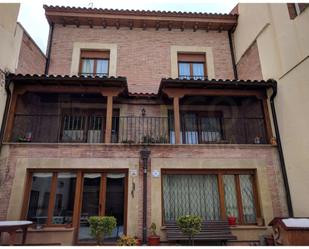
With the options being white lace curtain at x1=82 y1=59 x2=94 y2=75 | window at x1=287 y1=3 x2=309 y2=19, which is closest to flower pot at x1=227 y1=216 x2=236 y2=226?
window at x1=287 y1=3 x2=309 y2=19

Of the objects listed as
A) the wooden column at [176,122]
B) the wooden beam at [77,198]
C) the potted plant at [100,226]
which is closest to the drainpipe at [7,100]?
the wooden beam at [77,198]

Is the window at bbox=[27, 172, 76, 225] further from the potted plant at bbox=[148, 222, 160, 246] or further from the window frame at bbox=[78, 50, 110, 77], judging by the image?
the window frame at bbox=[78, 50, 110, 77]

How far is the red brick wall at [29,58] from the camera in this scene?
842 cm

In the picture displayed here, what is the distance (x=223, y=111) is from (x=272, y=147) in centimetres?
256

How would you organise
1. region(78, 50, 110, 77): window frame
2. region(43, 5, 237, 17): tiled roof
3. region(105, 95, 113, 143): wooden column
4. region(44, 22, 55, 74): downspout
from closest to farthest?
region(105, 95, 113, 143): wooden column, region(44, 22, 55, 74): downspout, region(43, 5, 237, 17): tiled roof, region(78, 50, 110, 77): window frame

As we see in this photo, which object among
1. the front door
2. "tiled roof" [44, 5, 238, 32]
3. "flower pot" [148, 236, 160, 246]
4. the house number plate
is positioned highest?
"tiled roof" [44, 5, 238, 32]

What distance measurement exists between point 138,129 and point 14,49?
16.7ft

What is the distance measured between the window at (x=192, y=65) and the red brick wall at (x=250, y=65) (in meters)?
1.60

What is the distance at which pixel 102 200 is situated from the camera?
6.92m

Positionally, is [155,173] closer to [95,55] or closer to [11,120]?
[11,120]

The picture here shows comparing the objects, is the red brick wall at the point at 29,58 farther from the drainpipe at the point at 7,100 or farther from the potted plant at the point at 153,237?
the potted plant at the point at 153,237

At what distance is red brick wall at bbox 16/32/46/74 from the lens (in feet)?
27.6

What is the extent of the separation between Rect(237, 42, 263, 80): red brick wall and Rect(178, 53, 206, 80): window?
160 centimetres

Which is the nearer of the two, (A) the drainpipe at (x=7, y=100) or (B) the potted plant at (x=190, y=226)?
(B) the potted plant at (x=190, y=226)
